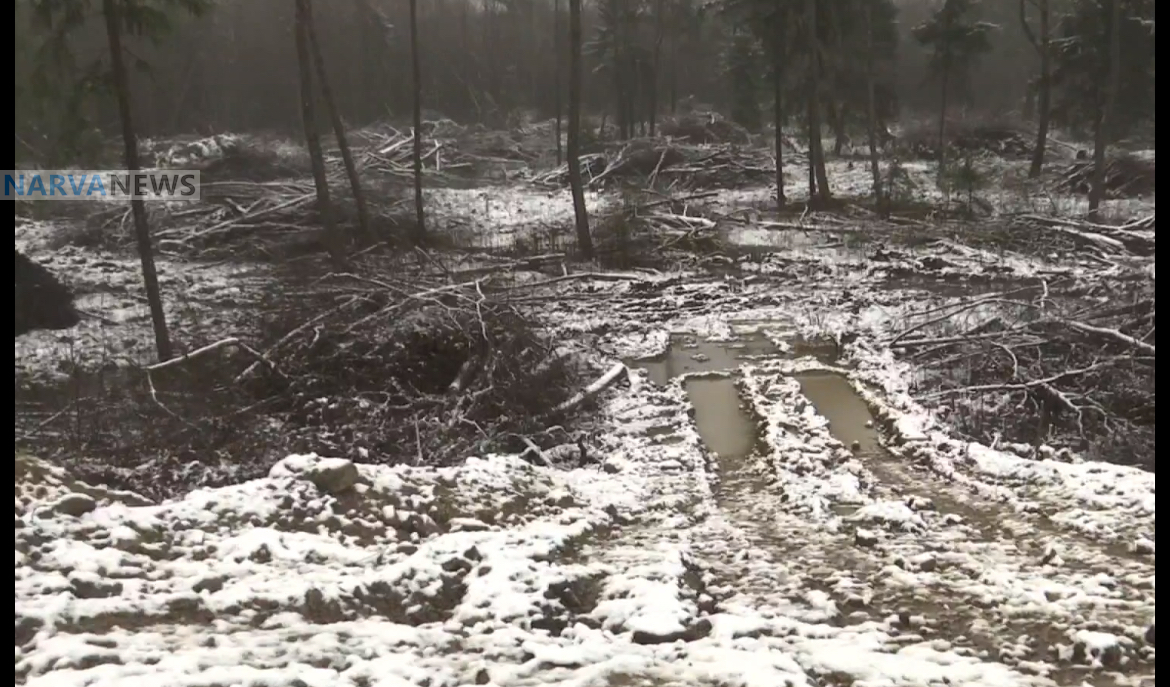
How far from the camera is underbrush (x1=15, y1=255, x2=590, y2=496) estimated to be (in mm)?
8664

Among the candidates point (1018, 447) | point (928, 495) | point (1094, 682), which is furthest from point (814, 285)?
point (1094, 682)

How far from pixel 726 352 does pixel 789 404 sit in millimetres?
2769

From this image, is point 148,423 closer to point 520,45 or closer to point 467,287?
point 467,287

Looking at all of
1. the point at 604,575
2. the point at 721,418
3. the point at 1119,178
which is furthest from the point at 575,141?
the point at 1119,178

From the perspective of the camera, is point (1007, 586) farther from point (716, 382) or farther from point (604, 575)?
point (716, 382)

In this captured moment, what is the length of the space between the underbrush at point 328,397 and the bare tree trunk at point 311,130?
676 cm

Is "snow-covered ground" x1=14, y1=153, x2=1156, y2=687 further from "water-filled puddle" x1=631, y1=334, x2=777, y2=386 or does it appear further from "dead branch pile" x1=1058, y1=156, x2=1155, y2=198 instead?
"dead branch pile" x1=1058, y1=156, x2=1155, y2=198

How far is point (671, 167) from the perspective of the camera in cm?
2977

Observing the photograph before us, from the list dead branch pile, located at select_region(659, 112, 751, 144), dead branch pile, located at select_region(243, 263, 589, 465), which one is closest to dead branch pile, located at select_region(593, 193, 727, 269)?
dead branch pile, located at select_region(243, 263, 589, 465)

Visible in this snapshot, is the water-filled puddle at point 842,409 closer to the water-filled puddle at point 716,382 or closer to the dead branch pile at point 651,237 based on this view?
the water-filled puddle at point 716,382

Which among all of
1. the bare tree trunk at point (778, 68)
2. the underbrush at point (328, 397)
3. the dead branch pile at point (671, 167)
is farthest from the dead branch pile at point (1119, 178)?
the underbrush at point (328, 397)

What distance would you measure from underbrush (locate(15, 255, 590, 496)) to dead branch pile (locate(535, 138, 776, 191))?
17.9m

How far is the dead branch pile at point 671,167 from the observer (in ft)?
95.7

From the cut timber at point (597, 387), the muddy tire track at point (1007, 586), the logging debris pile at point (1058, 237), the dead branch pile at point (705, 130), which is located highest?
the dead branch pile at point (705, 130)
